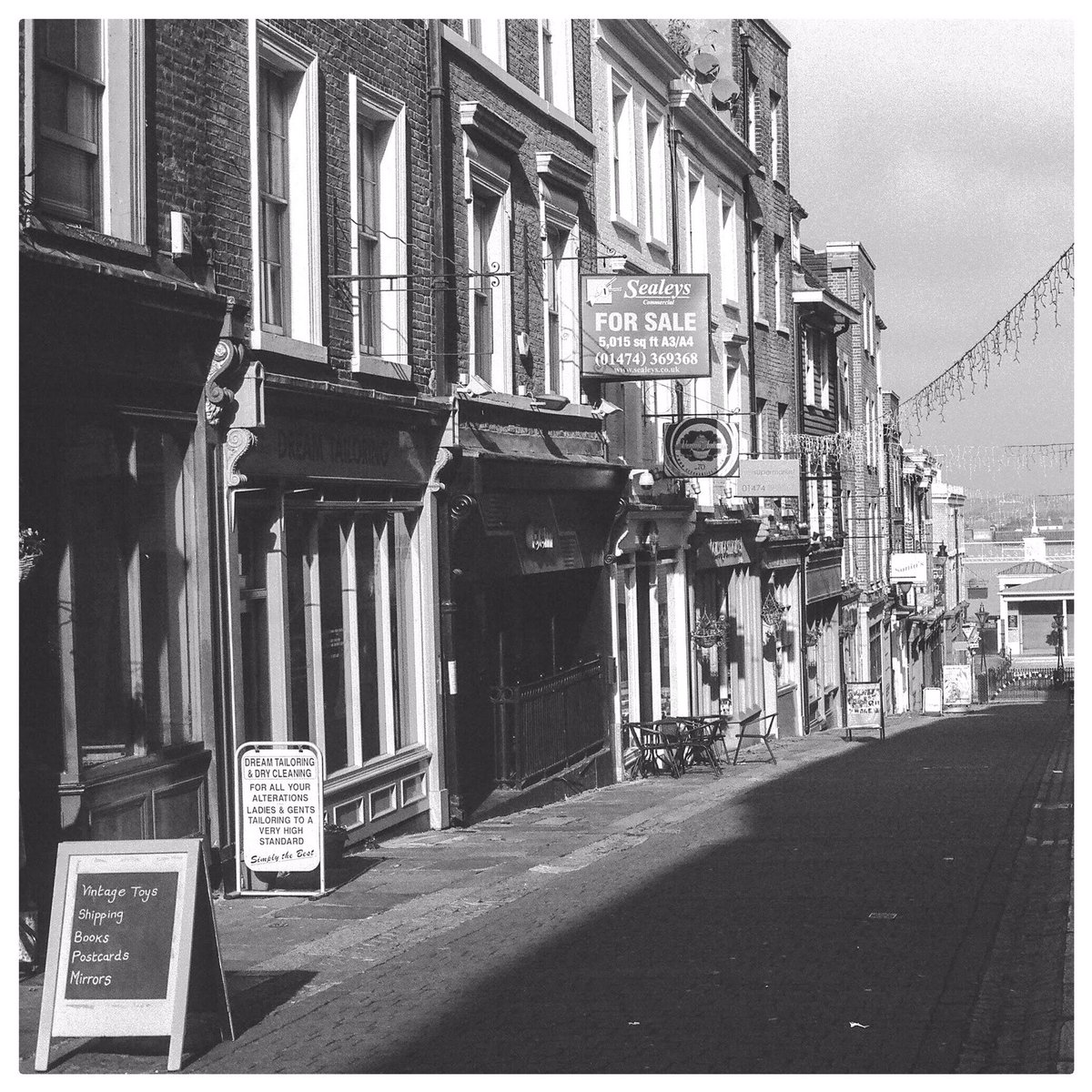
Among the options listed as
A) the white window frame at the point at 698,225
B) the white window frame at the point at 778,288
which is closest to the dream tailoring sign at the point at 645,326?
the white window frame at the point at 698,225

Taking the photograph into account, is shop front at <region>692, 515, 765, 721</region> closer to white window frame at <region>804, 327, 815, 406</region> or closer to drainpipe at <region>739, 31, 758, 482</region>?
drainpipe at <region>739, 31, 758, 482</region>

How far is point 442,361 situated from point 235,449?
14.8ft

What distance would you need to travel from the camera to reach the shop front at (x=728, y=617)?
87.0 feet

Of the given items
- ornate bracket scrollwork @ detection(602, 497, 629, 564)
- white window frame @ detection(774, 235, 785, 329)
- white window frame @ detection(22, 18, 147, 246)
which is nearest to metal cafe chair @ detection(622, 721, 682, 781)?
ornate bracket scrollwork @ detection(602, 497, 629, 564)

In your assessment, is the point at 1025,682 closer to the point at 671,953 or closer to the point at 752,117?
the point at 752,117

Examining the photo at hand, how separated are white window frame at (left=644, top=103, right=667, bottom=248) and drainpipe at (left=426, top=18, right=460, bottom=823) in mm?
9016

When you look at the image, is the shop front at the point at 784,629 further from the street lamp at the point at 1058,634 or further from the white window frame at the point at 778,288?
the street lamp at the point at 1058,634

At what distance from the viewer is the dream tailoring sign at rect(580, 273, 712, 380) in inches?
762

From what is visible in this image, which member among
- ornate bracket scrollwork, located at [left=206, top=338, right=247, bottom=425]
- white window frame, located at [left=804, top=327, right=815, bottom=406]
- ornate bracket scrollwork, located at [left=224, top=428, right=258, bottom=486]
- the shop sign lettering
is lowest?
the shop sign lettering

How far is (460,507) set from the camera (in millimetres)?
15391

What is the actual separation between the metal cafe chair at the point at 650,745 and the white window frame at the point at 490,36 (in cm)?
907

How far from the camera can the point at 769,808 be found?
1700cm

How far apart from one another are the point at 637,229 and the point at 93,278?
14.6 meters

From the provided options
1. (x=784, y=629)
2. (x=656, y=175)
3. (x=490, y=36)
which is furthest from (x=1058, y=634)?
(x=490, y=36)
